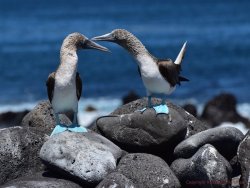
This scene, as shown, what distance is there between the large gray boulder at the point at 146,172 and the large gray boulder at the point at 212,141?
1.34ft

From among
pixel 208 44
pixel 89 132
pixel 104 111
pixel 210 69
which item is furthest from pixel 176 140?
pixel 208 44

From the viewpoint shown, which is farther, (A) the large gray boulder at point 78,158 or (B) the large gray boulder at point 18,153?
(B) the large gray boulder at point 18,153

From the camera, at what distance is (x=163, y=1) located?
162 m

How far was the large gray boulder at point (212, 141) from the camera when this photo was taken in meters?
12.9

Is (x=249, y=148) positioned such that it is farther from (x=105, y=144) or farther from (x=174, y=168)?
(x=105, y=144)

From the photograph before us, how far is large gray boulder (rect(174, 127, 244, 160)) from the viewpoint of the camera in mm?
12867

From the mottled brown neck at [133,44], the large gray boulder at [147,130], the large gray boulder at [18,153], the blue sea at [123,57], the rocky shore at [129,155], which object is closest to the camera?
the rocky shore at [129,155]

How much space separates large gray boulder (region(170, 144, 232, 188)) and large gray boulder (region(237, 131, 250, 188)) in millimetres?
240

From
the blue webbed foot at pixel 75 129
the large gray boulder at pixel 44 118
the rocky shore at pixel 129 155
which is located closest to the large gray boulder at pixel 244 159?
the rocky shore at pixel 129 155

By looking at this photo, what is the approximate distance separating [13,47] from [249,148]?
59.5 metres

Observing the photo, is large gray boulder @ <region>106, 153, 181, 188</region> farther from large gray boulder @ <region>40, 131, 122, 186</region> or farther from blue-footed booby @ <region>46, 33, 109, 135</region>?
blue-footed booby @ <region>46, 33, 109, 135</region>

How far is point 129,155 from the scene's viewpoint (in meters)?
12.8

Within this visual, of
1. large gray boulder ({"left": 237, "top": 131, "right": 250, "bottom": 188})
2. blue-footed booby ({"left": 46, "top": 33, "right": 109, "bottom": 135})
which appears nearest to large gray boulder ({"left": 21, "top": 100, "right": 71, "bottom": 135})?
blue-footed booby ({"left": 46, "top": 33, "right": 109, "bottom": 135})

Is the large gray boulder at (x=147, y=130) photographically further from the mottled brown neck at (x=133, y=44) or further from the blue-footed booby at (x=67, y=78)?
the mottled brown neck at (x=133, y=44)
